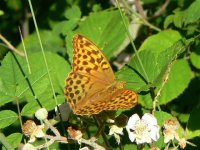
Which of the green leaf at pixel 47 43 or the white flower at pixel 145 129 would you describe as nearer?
the white flower at pixel 145 129

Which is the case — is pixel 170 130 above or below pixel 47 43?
below

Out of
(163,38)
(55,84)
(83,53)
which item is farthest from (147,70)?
(163,38)

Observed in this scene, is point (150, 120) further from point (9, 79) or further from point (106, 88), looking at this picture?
point (9, 79)

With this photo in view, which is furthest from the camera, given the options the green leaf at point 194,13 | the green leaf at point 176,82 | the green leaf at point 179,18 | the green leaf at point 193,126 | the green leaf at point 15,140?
the green leaf at point 179,18

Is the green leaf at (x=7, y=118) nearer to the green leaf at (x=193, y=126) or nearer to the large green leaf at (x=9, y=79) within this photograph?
the large green leaf at (x=9, y=79)

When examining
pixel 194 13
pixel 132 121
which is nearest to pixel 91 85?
pixel 132 121

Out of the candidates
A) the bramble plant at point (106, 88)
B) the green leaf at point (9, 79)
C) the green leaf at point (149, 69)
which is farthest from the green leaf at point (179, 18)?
the green leaf at point (9, 79)

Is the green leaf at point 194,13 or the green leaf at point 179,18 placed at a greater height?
the green leaf at point 194,13
